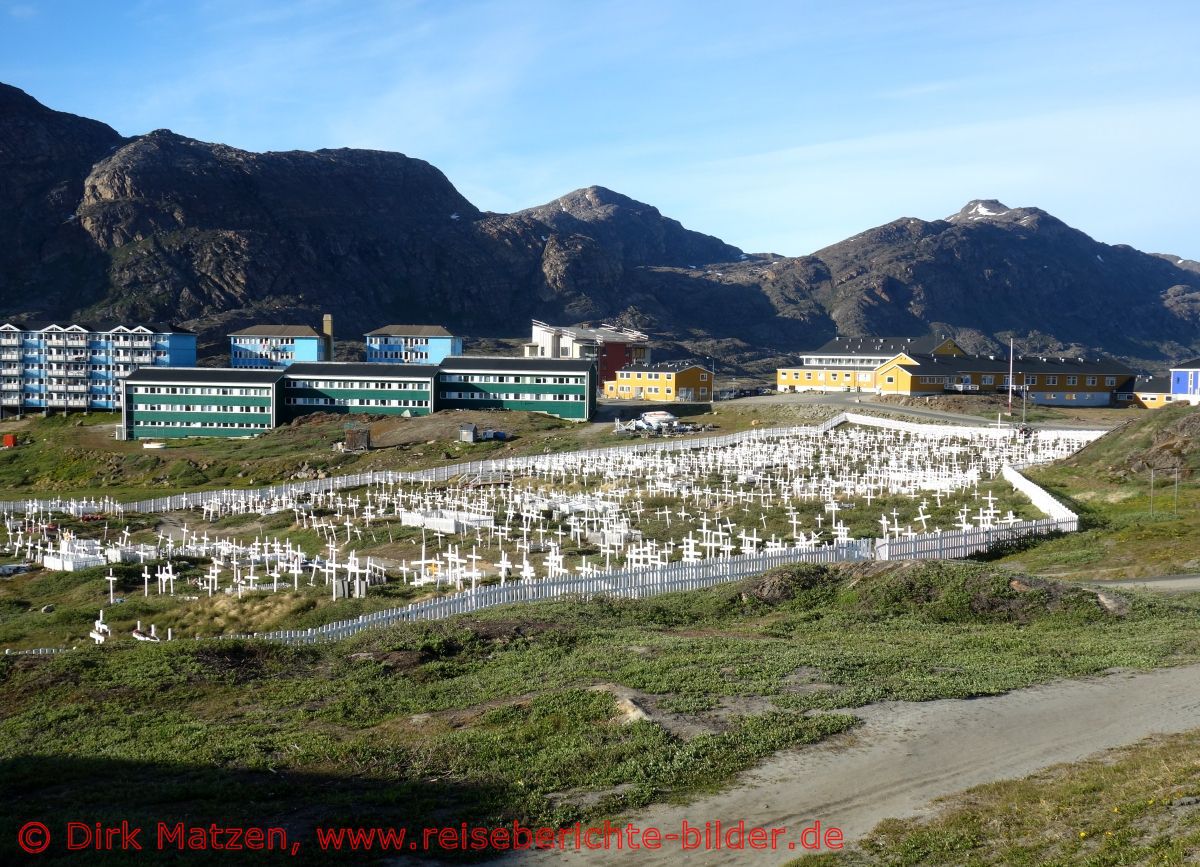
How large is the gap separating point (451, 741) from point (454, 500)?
37666 mm

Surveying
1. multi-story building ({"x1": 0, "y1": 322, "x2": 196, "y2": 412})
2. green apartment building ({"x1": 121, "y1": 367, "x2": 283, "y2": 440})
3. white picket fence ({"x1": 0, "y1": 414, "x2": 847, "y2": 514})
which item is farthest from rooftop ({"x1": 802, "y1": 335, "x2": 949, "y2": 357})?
multi-story building ({"x1": 0, "y1": 322, "x2": 196, "y2": 412})

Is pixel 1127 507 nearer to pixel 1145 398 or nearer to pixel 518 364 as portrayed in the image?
pixel 1145 398

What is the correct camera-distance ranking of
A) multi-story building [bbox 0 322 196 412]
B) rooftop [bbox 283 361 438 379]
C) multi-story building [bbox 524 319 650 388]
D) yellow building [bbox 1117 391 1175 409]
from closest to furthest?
yellow building [bbox 1117 391 1175 409] < rooftop [bbox 283 361 438 379] < multi-story building [bbox 0 322 196 412] < multi-story building [bbox 524 319 650 388]

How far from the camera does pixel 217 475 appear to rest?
7331cm

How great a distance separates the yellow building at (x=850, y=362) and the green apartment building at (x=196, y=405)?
4852 centimetres

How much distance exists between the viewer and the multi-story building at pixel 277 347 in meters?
114

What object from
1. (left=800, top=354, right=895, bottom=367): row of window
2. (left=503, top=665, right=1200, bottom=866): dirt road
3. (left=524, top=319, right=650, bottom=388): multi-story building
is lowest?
(left=503, top=665, right=1200, bottom=866): dirt road

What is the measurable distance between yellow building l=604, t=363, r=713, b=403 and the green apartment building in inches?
1260

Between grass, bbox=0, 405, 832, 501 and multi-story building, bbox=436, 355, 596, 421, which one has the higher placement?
multi-story building, bbox=436, 355, 596, 421

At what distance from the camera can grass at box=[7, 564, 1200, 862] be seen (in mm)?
12766

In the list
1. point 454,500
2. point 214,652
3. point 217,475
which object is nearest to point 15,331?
point 217,475

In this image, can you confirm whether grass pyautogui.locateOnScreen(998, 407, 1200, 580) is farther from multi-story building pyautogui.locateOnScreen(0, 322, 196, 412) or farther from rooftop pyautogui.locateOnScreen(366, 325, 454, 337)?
multi-story building pyautogui.locateOnScreen(0, 322, 196, 412)

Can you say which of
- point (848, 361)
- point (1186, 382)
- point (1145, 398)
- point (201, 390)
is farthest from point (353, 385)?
point (1186, 382)

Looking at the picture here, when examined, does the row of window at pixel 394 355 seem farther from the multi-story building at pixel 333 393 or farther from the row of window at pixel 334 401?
the row of window at pixel 334 401
